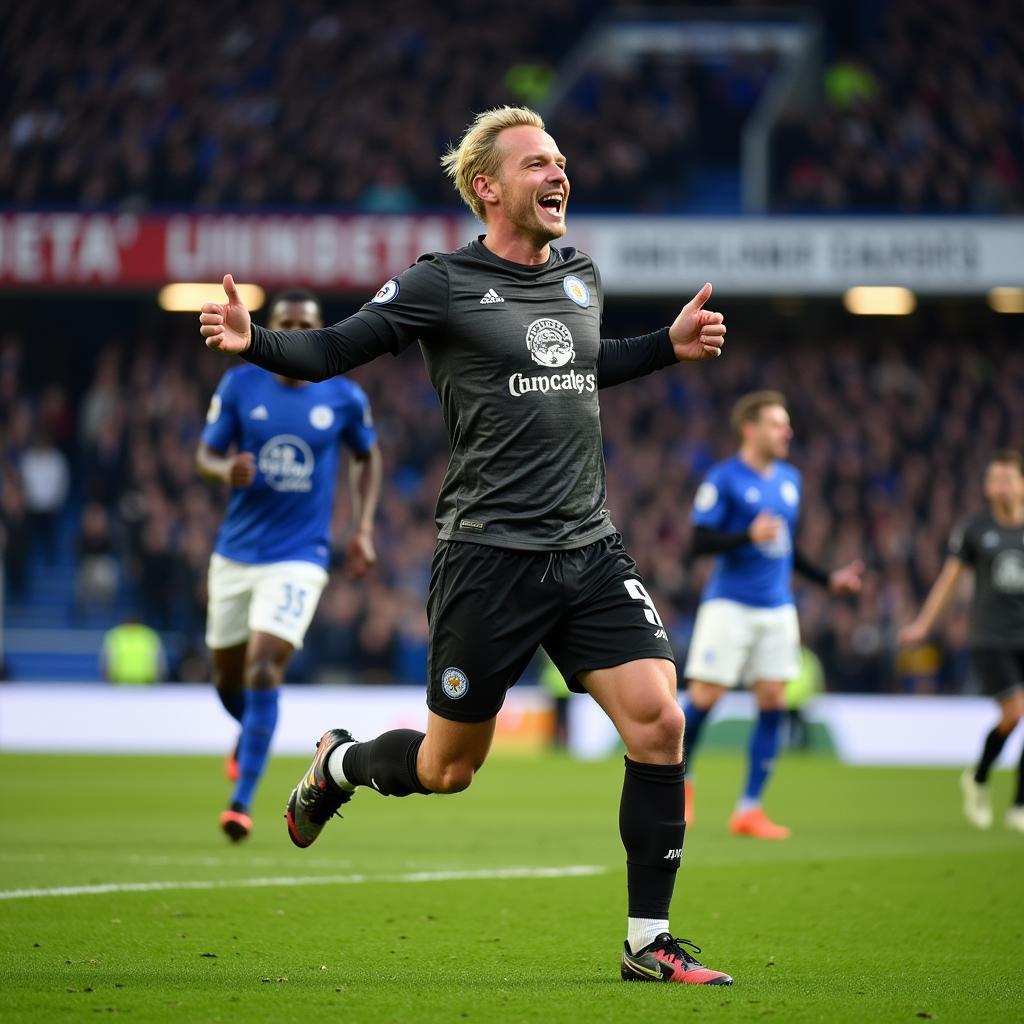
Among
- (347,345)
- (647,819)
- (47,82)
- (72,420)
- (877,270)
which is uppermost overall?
(47,82)

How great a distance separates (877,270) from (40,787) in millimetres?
14267

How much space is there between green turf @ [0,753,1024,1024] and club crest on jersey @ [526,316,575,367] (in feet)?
5.62

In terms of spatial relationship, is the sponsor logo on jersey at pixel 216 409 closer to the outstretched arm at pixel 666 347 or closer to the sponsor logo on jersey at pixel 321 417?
the sponsor logo on jersey at pixel 321 417

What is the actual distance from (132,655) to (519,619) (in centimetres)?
1627

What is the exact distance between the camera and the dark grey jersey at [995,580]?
36.4 ft

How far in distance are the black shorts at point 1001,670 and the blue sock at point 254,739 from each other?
185 inches

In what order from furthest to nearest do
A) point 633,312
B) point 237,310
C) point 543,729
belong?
point 633,312 < point 543,729 < point 237,310

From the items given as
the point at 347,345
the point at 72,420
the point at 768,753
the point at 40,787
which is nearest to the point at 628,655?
the point at 347,345

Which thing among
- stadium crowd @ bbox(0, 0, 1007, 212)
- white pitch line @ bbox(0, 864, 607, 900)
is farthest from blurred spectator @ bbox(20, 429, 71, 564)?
white pitch line @ bbox(0, 864, 607, 900)

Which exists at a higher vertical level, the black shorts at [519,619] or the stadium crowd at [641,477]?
the stadium crowd at [641,477]

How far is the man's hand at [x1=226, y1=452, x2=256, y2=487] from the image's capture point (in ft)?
27.2

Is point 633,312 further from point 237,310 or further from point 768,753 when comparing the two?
point 237,310

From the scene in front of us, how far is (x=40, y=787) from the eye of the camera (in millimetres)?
13008

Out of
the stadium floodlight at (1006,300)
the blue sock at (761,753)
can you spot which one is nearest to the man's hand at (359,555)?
the blue sock at (761,753)
